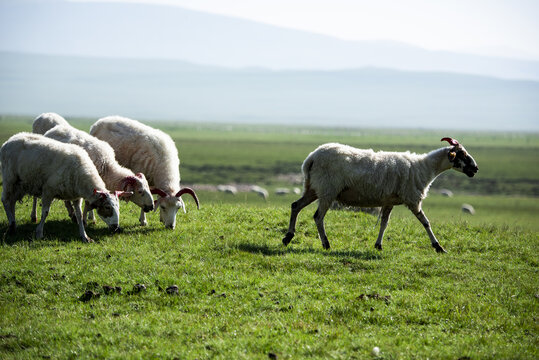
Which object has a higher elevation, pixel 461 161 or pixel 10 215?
pixel 461 161

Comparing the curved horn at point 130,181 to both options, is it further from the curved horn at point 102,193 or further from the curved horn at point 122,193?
the curved horn at point 102,193

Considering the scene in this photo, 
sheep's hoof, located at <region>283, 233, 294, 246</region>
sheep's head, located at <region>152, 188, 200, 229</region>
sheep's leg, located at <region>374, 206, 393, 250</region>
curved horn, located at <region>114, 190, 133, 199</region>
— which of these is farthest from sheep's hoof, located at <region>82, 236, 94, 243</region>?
sheep's leg, located at <region>374, 206, 393, 250</region>

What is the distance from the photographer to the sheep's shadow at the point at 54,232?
12.9 meters

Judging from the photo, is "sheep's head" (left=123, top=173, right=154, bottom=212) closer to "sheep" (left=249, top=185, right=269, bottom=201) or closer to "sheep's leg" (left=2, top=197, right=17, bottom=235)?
"sheep's leg" (left=2, top=197, right=17, bottom=235)

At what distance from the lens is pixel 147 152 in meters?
16.2

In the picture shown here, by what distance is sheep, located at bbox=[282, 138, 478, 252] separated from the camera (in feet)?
43.7

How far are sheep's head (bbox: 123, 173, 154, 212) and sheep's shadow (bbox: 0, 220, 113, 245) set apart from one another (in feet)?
3.33

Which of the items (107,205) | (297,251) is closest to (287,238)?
(297,251)

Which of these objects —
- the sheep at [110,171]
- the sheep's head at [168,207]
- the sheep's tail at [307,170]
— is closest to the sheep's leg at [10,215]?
the sheep at [110,171]

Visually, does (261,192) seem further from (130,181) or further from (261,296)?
(261,296)

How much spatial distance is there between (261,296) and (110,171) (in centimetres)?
660

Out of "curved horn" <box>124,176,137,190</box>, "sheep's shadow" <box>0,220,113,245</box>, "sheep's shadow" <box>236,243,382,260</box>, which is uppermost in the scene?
"curved horn" <box>124,176,137,190</box>

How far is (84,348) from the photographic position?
7.99 metres

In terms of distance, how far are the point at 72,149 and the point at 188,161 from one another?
75566 mm
